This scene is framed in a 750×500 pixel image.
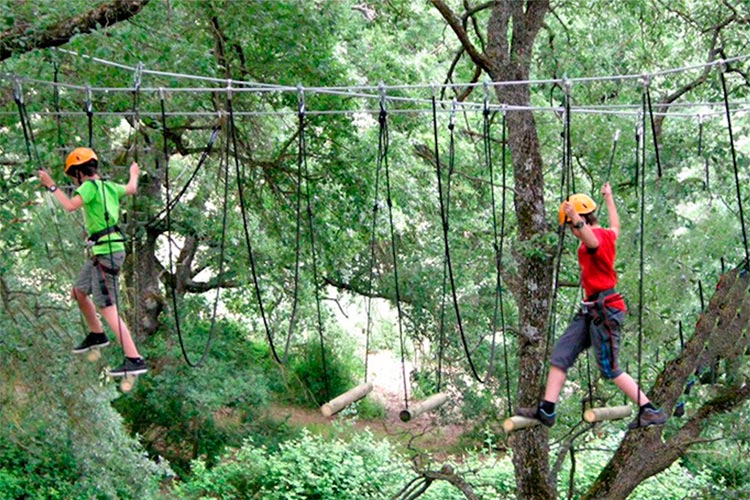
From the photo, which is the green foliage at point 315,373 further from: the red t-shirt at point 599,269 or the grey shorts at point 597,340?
the red t-shirt at point 599,269

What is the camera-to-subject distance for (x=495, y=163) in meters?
10.2

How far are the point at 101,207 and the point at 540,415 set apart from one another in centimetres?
227

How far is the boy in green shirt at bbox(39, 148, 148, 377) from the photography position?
4672 millimetres

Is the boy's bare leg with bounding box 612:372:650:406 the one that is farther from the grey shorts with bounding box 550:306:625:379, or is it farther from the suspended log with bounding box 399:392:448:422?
the suspended log with bounding box 399:392:448:422

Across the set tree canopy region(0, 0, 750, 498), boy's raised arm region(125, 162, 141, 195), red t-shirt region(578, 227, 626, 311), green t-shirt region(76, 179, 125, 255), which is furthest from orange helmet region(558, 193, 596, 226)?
green t-shirt region(76, 179, 125, 255)

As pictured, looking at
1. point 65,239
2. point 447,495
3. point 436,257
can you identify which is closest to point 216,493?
point 447,495

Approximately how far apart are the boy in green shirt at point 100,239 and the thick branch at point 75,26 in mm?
1563

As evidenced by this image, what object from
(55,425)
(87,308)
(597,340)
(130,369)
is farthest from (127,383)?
(55,425)

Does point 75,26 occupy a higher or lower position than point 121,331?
higher

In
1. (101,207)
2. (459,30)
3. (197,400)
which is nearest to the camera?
(101,207)

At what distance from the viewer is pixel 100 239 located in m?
4.82

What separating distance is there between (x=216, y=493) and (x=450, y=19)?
5.86 meters

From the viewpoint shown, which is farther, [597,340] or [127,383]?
[127,383]

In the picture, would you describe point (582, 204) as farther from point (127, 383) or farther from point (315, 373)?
point (315, 373)
